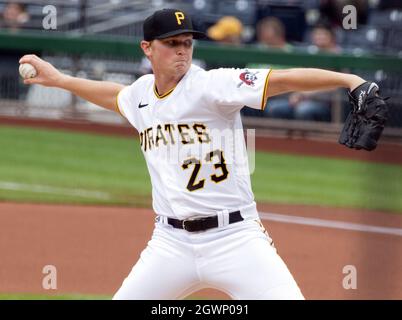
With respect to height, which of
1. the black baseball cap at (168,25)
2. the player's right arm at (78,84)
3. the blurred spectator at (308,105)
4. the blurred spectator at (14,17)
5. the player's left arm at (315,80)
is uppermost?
the black baseball cap at (168,25)

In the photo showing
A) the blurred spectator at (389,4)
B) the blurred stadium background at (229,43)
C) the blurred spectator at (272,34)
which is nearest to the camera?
the blurred spectator at (272,34)

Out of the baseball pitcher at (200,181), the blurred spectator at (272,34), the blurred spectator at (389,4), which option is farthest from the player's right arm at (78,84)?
the blurred spectator at (389,4)

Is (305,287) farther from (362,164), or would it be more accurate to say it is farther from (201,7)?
(201,7)

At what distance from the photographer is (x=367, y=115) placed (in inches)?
161

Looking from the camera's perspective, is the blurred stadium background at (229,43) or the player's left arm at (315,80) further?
the blurred stadium background at (229,43)

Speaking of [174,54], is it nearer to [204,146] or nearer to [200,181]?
[204,146]

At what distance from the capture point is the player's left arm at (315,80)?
13.6 feet

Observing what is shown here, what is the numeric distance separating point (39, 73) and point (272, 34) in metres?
8.65

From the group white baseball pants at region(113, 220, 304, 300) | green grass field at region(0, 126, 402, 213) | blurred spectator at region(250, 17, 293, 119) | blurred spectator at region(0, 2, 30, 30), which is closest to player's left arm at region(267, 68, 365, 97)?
white baseball pants at region(113, 220, 304, 300)

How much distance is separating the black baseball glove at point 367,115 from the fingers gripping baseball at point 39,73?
1.87m

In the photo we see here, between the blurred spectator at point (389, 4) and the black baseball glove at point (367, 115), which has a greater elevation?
the black baseball glove at point (367, 115)

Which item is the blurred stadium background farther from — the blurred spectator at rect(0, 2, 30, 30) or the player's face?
the player's face

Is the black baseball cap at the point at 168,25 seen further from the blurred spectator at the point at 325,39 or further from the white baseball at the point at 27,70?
the blurred spectator at the point at 325,39
